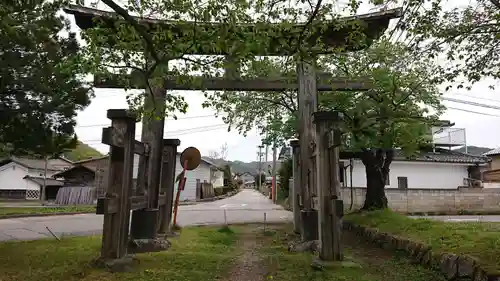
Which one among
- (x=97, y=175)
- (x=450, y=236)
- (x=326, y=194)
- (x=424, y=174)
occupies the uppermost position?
(x=424, y=174)

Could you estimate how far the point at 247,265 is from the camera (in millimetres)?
6180

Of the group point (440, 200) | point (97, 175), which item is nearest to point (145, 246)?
point (440, 200)

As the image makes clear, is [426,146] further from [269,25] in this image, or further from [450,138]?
[450,138]

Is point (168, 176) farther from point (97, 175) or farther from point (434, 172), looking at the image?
point (97, 175)

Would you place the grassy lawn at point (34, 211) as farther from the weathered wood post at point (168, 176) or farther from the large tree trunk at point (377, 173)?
the large tree trunk at point (377, 173)

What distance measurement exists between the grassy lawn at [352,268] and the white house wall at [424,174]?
1561 cm

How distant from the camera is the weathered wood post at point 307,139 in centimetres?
729

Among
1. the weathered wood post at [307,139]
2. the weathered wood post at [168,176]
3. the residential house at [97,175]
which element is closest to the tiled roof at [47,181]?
the residential house at [97,175]

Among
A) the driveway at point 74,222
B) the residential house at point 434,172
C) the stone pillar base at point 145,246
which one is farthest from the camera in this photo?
the residential house at point 434,172

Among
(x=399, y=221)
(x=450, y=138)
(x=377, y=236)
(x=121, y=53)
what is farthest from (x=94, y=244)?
(x=450, y=138)

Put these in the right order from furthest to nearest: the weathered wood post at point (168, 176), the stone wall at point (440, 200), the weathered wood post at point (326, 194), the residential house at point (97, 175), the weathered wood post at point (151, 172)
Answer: the residential house at point (97, 175) → the stone wall at point (440, 200) → the weathered wood post at point (168, 176) → the weathered wood post at point (151, 172) → the weathered wood post at point (326, 194)

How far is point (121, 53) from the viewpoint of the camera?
4656 mm

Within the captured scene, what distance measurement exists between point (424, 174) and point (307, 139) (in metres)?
18.0

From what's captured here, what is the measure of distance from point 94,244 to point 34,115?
266 centimetres
